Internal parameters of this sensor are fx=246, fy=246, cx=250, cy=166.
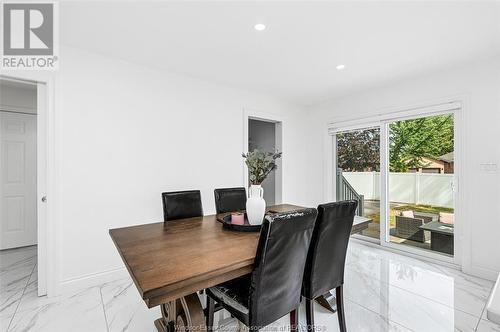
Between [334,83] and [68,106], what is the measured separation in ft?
10.9

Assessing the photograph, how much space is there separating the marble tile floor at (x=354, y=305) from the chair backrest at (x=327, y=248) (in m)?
0.51

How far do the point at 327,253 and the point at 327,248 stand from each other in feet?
0.12

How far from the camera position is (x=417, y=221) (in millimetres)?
3527

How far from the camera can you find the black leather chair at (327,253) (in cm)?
165

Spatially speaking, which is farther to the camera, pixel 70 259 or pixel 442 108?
pixel 442 108

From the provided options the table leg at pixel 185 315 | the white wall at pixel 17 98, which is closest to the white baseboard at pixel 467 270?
the table leg at pixel 185 315

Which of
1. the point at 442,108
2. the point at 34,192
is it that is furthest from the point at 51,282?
the point at 442,108

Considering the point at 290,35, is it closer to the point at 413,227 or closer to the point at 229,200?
the point at 229,200

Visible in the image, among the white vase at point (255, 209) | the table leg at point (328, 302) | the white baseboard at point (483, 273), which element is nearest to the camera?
the white vase at point (255, 209)

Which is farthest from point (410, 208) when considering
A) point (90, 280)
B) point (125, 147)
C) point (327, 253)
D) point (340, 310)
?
point (90, 280)

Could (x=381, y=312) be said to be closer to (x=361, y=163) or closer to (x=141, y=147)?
(x=361, y=163)

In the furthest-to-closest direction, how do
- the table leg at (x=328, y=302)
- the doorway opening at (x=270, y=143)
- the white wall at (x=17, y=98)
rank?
the doorway opening at (x=270, y=143) < the white wall at (x=17, y=98) < the table leg at (x=328, y=302)

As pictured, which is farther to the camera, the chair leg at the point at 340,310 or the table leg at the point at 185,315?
the chair leg at the point at 340,310

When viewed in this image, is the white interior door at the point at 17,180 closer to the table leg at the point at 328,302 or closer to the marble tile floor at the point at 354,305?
the marble tile floor at the point at 354,305
